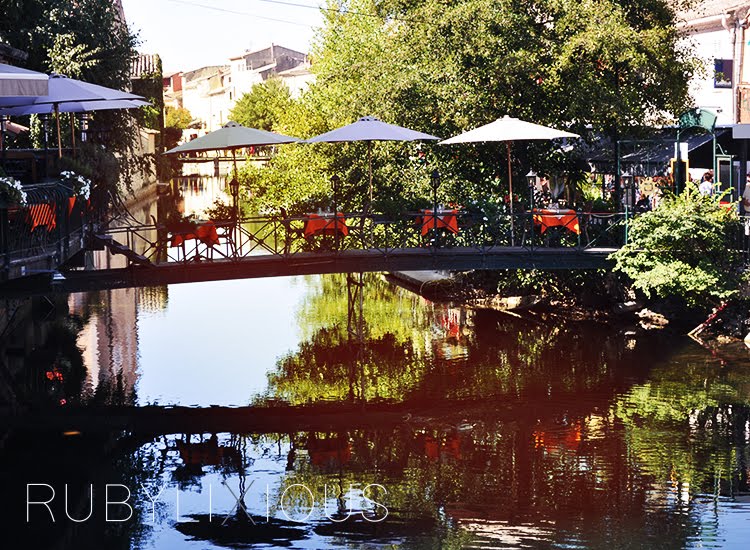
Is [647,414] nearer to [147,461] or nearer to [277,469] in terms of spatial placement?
[277,469]

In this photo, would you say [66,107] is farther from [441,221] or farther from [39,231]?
[441,221]

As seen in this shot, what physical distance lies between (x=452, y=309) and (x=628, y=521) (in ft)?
53.9

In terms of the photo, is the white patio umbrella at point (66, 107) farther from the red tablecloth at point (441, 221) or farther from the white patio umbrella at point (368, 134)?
the red tablecloth at point (441, 221)

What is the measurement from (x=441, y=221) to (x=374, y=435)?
21.4ft

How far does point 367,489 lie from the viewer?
16281mm

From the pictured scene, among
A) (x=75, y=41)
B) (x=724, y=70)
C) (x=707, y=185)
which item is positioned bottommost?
(x=707, y=185)

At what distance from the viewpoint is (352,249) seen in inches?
976

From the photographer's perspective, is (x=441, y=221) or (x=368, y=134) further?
(x=441, y=221)

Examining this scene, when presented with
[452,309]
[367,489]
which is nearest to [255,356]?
[452,309]

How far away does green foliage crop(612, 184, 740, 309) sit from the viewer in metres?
24.9

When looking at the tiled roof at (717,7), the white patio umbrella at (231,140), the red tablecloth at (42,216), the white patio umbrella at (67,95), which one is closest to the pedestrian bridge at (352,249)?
the red tablecloth at (42,216)

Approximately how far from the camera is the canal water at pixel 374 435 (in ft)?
48.7

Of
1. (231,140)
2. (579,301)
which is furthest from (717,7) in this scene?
(231,140)

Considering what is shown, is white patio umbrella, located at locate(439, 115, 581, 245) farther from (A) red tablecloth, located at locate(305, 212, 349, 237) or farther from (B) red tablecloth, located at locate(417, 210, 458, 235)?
(A) red tablecloth, located at locate(305, 212, 349, 237)
